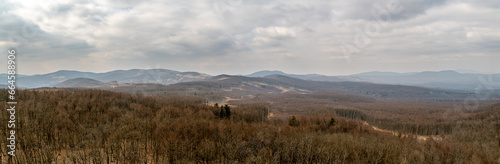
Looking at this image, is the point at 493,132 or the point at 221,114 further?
the point at 493,132

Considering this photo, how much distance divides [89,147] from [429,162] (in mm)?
31929

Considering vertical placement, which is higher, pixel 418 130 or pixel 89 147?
pixel 89 147

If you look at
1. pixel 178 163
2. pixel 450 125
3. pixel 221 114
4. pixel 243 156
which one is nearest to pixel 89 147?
pixel 178 163

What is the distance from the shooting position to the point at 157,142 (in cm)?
1603

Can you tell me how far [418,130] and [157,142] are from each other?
459ft

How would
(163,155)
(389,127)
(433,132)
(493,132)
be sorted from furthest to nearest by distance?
(389,127)
(433,132)
(493,132)
(163,155)

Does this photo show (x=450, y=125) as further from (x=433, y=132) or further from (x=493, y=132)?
(x=493, y=132)

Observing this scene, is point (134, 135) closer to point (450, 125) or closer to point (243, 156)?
point (243, 156)

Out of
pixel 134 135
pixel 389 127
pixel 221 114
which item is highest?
pixel 134 135

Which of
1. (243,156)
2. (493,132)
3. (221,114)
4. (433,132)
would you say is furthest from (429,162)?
(433,132)

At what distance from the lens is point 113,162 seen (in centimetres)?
1280

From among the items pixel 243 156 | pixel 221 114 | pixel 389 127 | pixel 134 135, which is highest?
pixel 134 135

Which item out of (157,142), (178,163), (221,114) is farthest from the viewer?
(221,114)

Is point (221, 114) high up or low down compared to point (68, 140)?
down
